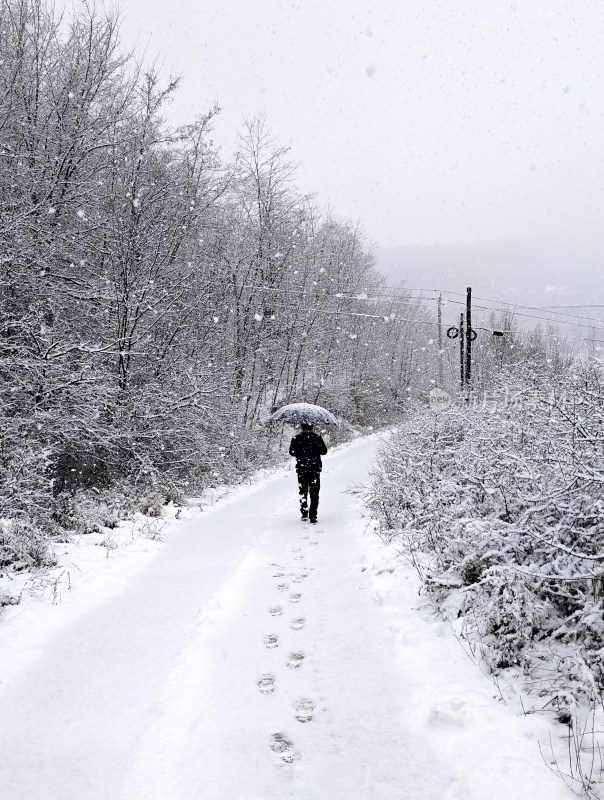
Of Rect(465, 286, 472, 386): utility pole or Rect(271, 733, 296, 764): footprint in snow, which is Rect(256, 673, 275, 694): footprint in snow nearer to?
Rect(271, 733, 296, 764): footprint in snow

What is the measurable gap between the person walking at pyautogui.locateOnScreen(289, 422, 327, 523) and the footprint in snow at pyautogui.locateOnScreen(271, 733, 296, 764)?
6554 millimetres

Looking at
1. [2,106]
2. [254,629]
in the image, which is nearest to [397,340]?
[2,106]

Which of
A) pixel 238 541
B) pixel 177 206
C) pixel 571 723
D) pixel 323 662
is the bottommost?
pixel 238 541

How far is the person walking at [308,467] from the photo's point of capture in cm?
966

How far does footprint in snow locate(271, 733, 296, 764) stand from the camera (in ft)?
9.18

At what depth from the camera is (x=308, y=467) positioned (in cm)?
966

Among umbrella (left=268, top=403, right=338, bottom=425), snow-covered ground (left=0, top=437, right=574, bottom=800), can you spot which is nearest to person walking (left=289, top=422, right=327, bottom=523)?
umbrella (left=268, top=403, right=338, bottom=425)

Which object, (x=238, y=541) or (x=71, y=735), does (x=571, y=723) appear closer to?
(x=71, y=735)

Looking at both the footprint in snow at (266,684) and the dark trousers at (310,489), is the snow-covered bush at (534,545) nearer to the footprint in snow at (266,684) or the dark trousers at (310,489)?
the footprint in snow at (266,684)

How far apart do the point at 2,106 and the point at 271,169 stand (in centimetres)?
1536

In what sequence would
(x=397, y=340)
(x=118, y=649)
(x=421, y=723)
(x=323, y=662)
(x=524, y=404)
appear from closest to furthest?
(x=421, y=723) → (x=323, y=662) → (x=118, y=649) → (x=524, y=404) → (x=397, y=340)

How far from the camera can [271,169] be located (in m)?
23.5

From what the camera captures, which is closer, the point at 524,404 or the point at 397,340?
the point at 524,404

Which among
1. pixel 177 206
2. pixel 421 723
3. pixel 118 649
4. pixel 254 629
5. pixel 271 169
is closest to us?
pixel 421 723
